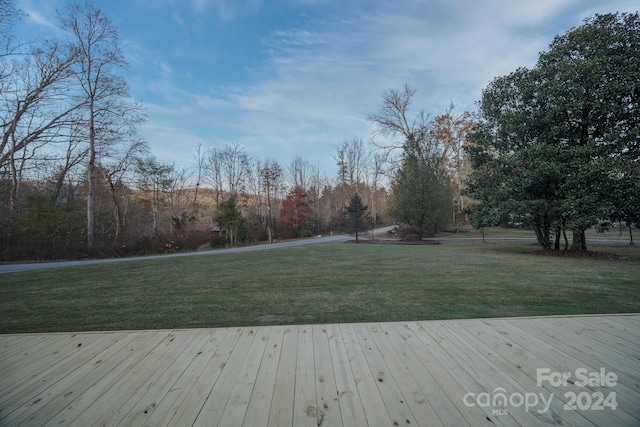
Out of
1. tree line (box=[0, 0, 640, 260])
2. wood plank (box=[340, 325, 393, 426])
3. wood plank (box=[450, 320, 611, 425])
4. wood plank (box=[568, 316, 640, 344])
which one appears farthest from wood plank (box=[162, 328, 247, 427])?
tree line (box=[0, 0, 640, 260])

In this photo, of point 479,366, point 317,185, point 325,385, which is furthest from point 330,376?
point 317,185

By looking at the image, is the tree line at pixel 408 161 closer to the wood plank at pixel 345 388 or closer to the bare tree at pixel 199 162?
the bare tree at pixel 199 162

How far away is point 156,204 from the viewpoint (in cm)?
1875

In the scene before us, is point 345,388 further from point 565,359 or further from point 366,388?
point 565,359

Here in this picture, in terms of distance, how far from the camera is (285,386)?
182 centimetres

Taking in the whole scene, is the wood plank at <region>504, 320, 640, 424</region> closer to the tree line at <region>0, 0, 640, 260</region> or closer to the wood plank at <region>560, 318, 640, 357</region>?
the wood plank at <region>560, 318, 640, 357</region>

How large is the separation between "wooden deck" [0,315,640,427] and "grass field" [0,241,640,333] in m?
0.60

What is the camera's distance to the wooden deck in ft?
5.07

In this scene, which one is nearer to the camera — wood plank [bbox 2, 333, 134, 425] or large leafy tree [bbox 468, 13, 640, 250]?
wood plank [bbox 2, 333, 134, 425]

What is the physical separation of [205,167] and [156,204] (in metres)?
5.50

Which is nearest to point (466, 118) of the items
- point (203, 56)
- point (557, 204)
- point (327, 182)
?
point (327, 182)

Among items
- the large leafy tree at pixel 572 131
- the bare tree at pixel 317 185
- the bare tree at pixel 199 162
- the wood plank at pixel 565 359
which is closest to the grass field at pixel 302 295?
the wood plank at pixel 565 359

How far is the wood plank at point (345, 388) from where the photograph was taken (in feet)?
4.94

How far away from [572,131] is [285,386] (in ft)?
37.8
